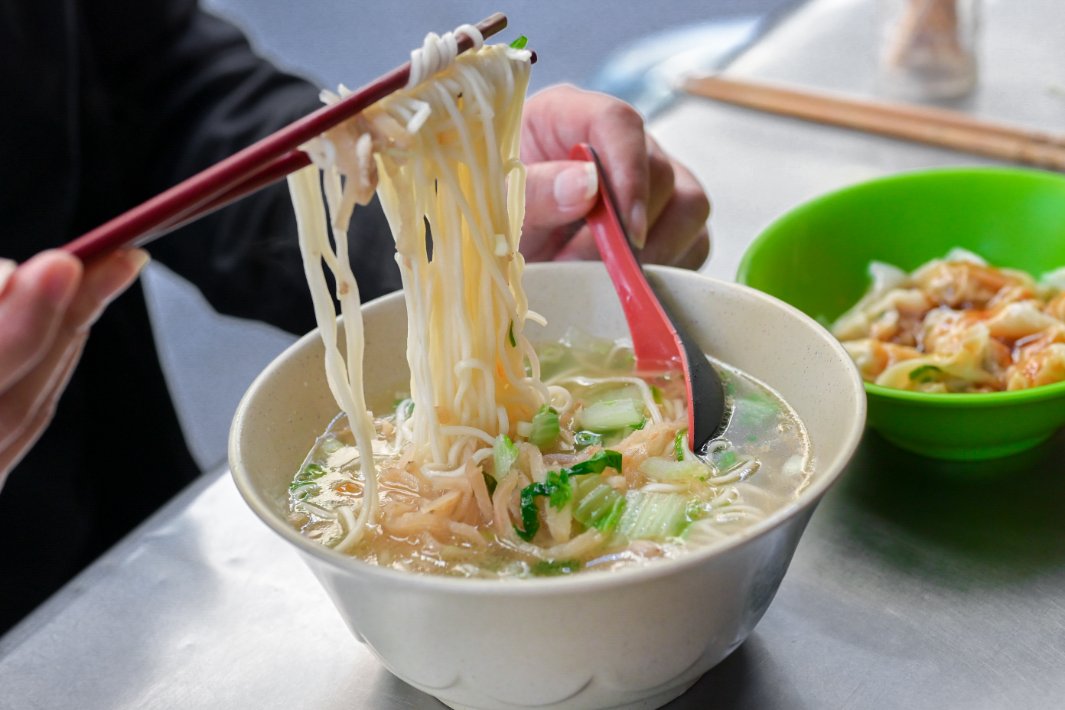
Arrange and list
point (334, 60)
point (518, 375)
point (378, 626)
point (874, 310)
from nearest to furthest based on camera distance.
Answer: point (378, 626), point (518, 375), point (874, 310), point (334, 60)

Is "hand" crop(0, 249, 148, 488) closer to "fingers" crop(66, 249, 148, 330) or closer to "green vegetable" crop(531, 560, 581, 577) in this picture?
"fingers" crop(66, 249, 148, 330)

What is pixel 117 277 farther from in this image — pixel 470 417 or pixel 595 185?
pixel 595 185

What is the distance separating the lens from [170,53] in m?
2.04

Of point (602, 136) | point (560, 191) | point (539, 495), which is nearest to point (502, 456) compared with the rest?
point (539, 495)

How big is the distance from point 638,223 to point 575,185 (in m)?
0.11

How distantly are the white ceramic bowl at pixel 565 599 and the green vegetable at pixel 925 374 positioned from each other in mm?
274

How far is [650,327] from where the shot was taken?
1.29 metres

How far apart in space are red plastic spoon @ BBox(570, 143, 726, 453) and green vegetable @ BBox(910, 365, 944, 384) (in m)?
0.31

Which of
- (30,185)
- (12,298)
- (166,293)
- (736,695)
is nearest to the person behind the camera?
(12,298)

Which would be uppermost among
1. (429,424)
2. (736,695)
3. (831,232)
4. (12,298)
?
(12,298)

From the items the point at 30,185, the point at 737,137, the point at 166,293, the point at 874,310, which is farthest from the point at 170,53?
the point at 166,293

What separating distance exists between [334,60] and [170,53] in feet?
11.3

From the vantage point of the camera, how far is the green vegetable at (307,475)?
3.78 ft

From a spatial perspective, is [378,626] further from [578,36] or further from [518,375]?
[578,36]
